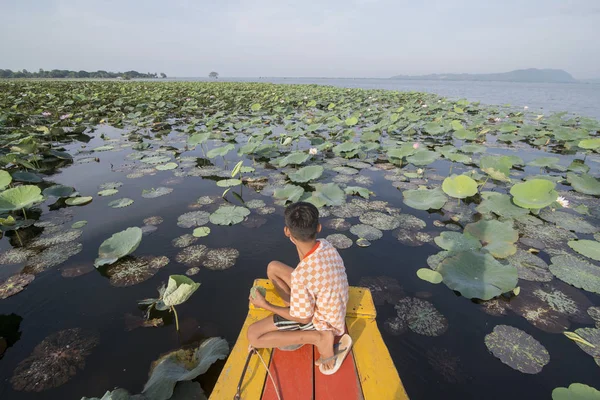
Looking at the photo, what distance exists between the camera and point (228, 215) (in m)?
3.59

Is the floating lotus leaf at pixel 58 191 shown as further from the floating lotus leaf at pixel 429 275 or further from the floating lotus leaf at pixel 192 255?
the floating lotus leaf at pixel 429 275

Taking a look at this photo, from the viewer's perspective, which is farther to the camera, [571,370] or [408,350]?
[408,350]

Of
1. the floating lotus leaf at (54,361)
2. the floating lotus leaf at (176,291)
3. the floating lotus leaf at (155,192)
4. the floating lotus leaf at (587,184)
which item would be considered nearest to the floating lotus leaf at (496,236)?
the floating lotus leaf at (587,184)

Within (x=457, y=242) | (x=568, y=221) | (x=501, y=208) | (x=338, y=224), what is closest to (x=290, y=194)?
(x=338, y=224)

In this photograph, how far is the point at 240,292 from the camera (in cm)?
254

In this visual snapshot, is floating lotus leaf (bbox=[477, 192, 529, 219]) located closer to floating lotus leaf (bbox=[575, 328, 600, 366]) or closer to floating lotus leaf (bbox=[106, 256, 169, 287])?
floating lotus leaf (bbox=[575, 328, 600, 366])

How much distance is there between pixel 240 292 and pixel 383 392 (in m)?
1.49

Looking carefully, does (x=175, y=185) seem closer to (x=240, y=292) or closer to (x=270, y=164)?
(x=270, y=164)

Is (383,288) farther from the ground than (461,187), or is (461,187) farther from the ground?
(461,187)

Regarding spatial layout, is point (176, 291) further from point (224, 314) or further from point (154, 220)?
point (154, 220)

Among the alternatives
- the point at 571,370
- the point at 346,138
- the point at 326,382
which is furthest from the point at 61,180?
the point at 571,370

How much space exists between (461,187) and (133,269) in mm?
4040

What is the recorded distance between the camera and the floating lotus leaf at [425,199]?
3.67 m

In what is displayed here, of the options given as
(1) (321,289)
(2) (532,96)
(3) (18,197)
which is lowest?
(3) (18,197)
